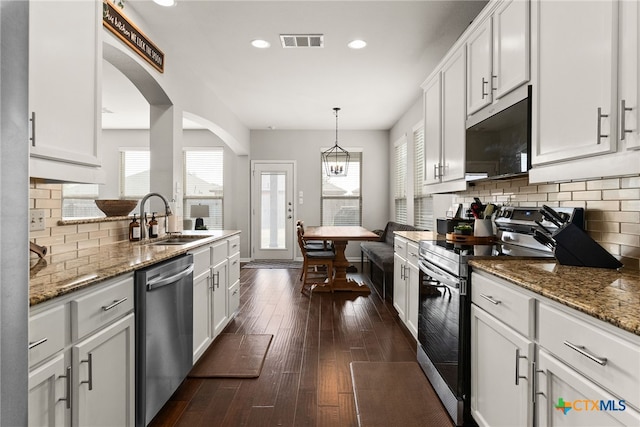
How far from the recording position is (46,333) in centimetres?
111

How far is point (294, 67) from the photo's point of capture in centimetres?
418

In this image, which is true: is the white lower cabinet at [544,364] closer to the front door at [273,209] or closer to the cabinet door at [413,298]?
the cabinet door at [413,298]

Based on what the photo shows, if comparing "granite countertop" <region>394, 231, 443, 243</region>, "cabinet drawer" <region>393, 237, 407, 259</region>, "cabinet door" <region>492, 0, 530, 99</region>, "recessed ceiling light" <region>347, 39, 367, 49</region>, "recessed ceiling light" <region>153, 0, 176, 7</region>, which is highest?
"recessed ceiling light" <region>347, 39, 367, 49</region>

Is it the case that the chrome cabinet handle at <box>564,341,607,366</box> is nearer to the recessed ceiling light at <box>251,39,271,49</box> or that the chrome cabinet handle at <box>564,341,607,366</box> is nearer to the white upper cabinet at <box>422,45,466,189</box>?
the white upper cabinet at <box>422,45,466,189</box>

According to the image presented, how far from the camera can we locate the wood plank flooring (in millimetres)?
2020

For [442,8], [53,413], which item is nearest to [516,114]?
[442,8]

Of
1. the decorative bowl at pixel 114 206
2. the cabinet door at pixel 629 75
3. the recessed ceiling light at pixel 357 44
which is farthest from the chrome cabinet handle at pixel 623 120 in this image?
the decorative bowl at pixel 114 206

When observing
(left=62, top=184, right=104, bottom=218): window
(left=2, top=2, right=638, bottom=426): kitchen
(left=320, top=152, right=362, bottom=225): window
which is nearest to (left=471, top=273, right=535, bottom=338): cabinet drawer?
(left=2, top=2, right=638, bottom=426): kitchen

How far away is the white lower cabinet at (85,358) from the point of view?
3.59 feet

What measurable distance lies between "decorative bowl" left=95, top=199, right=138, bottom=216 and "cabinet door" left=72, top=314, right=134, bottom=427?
51.1 inches

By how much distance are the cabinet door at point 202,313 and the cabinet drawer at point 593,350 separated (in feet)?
6.66

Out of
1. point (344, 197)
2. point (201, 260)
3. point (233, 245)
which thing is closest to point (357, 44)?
point (233, 245)

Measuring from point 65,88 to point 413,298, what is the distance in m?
2.58

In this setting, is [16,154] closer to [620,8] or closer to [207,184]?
[620,8]
